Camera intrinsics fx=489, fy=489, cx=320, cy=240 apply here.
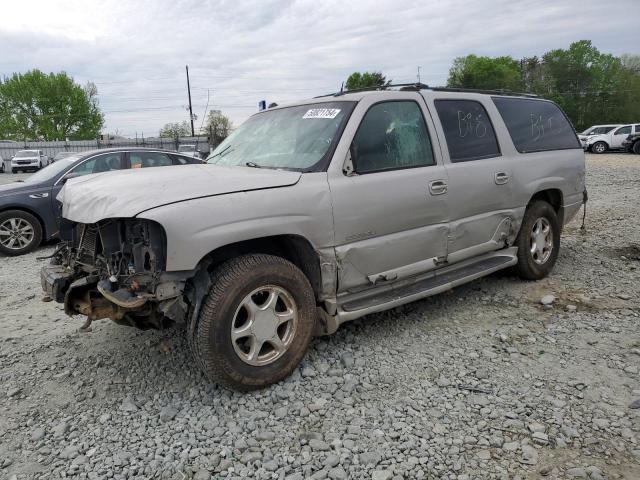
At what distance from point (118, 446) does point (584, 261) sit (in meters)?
5.30

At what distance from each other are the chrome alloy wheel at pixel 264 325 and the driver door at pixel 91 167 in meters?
5.42

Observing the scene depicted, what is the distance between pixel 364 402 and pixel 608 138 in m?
29.9

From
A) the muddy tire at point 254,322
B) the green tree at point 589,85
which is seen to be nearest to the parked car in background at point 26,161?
the muddy tire at point 254,322

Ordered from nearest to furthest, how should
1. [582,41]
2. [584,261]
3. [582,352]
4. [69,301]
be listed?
1. [69,301]
2. [582,352]
3. [584,261]
4. [582,41]

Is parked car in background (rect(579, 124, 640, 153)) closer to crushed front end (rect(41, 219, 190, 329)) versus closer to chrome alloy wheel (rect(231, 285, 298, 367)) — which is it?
chrome alloy wheel (rect(231, 285, 298, 367))

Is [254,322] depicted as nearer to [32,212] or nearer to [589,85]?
[32,212]

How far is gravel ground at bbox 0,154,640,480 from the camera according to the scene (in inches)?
97.0

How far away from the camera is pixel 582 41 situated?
224 ft

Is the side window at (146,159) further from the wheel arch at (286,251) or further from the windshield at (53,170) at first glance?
the wheel arch at (286,251)

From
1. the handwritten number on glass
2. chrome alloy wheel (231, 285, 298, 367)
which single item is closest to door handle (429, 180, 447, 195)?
the handwritten number on glass

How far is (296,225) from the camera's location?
3.11m

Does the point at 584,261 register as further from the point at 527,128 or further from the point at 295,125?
the point at 295,125

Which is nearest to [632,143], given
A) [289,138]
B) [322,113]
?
[322,113]

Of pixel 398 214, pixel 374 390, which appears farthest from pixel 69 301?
pixel 398 214
